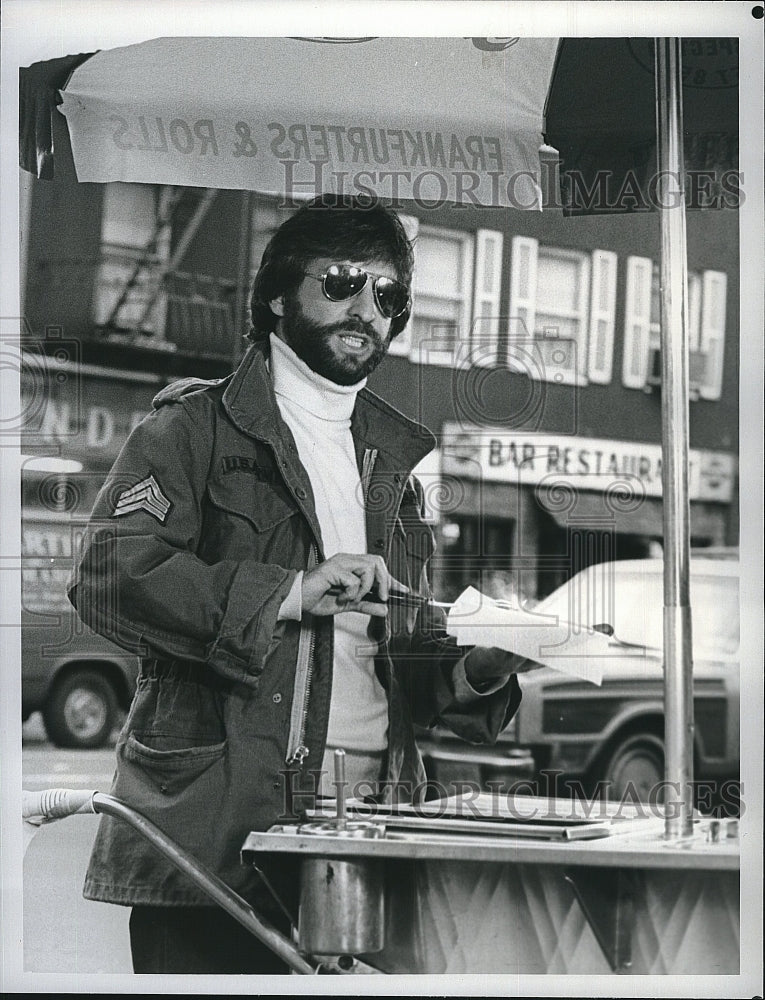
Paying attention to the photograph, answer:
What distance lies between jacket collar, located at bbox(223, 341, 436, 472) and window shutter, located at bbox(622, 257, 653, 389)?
49cm

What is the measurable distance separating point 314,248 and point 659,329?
0.83 m

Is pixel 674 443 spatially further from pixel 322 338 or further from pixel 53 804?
pixel 53 804

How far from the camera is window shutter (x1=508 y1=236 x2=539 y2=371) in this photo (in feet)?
9.33

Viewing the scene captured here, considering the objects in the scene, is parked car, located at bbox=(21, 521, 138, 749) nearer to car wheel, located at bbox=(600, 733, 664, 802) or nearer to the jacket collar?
the jacket collar

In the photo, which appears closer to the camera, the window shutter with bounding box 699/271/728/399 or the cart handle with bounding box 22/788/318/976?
the cart handle with bounding box 22/788/318/976

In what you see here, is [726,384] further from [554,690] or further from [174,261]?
[174,261]

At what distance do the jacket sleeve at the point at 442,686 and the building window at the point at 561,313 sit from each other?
61 cm

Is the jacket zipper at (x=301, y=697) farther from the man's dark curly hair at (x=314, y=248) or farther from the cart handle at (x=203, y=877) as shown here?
the man's dark curly hair at (x=314, y=248)

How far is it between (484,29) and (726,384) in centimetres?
102

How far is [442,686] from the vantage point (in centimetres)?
280

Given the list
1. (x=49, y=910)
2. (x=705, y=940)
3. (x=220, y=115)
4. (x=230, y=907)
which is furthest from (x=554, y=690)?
(x=220, y=115)

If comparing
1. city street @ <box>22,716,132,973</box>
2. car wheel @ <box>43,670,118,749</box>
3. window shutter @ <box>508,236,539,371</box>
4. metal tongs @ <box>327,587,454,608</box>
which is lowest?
city street @ <box>22,716,132,973</box>

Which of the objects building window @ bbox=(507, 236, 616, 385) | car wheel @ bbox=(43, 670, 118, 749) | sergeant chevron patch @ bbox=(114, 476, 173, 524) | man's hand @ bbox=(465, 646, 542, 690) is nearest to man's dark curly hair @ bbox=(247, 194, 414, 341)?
building window @ bbox=(507, 236, 616, 385)

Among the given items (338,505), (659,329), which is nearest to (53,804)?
(338,505)
